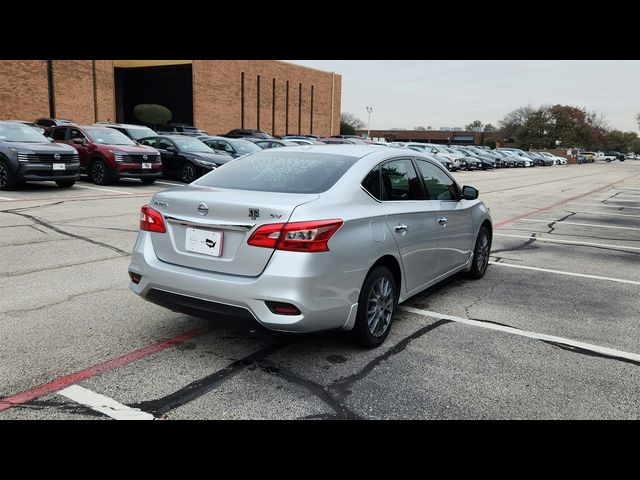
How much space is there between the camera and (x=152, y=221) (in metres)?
4.15

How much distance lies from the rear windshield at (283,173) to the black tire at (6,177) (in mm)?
10164

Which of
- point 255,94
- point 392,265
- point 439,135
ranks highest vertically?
point 255,94

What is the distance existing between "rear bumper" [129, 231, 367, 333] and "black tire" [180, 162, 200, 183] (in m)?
13.5

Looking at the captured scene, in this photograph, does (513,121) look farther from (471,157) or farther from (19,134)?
(19,134)

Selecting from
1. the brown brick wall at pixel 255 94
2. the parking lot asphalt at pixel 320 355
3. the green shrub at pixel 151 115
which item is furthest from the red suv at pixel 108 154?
the brown brick wall at pixel 255 94

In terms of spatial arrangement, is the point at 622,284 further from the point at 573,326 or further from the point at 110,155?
the point at 110,155

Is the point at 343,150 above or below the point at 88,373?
above

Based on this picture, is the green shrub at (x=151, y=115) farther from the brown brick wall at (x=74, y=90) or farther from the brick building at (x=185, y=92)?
the brown brick wall at (x=74, y=90)

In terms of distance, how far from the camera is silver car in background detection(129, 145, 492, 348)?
356cm

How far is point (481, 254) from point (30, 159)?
10.9 meters

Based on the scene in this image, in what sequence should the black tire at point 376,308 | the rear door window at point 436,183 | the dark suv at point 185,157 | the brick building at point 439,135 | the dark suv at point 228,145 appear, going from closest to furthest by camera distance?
the black tire at point 376,308 → the rear door window at point 436,183 → the dark suv at point 185,157 → the dark suv at point 228,145 → the brick building at point 439,135

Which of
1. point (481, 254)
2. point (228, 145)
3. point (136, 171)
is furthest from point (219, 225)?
point (228, 145)

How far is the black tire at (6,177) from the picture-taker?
1275cm
